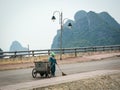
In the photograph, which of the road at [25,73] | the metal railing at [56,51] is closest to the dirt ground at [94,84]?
the road at [25,73]

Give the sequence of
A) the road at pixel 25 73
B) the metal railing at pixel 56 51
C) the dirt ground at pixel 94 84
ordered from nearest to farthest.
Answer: the dirt ground at pixel 94 84 < the road at pixel 25 73 < the metal railing at pixel 56 51

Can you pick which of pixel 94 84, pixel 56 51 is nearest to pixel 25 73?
pixel 94 84

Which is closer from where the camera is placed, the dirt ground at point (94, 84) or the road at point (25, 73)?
the dirt ground at point (94, 84)

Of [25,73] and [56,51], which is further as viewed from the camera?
[56,51]

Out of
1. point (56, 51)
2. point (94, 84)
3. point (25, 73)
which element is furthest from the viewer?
point (56, 51)

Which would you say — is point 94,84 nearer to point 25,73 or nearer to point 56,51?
point 25,73

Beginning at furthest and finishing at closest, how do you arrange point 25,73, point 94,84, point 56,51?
point 56,51 < point 25,73 < point 94,84

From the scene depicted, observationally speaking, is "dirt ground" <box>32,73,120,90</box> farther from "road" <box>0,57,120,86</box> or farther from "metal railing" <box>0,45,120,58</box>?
"metal railing" <box>0,45,120,58</box>

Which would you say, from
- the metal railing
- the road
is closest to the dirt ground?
the road

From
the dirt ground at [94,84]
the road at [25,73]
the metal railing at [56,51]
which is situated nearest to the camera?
the dirt ground at [94,84]

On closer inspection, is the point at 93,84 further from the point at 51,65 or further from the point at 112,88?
the point at 51,65

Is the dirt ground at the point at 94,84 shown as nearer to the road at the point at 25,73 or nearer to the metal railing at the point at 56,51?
the road at the point at 25,73

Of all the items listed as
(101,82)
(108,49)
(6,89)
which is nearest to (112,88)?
(101,82)

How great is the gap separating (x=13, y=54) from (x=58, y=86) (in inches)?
798
